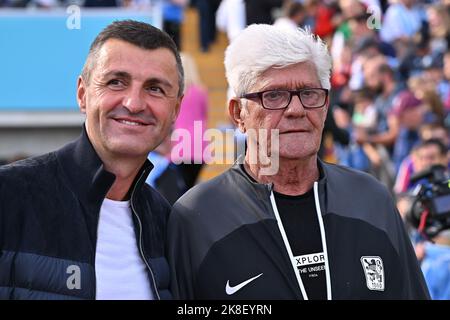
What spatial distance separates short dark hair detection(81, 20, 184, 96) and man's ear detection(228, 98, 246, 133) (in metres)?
0.34

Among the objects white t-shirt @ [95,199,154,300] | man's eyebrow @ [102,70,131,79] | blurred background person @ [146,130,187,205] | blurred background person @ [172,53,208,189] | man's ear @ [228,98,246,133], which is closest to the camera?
white t-shirt @ [95,199,154,300]

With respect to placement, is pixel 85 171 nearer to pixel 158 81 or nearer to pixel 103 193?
pixel 103 193

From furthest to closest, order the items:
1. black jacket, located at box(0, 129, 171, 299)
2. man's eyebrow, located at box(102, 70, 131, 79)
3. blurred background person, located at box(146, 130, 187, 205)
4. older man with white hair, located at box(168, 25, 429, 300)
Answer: blurred background person, located at box(146, 130, 187, 205), older man with white hair, located at box(168, 25, 429, 300), man's eyebrow, located at box(102, 70, 131, 79), black jacket, located at box(0, 129, 171, 299)

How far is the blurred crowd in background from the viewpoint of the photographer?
7.18 m

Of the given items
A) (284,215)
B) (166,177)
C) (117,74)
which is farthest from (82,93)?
Result: (166,177)

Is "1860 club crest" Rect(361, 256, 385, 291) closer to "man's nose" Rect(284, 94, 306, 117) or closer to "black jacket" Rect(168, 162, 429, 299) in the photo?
"black jacket" Rect(168, 162, 429, 299)

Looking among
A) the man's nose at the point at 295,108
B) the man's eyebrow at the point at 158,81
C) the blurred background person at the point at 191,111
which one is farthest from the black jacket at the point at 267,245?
the blurred background person at the point at 191,111

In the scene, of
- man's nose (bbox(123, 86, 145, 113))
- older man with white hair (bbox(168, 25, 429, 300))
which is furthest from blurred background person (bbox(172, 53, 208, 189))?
man's nose (bbox(123, 86, 145, 113))

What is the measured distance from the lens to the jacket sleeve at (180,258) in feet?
12.0

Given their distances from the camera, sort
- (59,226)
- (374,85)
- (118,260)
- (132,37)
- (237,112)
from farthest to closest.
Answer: (374,85) < (237,112) < (132,37) < (118,260) < (59,226)

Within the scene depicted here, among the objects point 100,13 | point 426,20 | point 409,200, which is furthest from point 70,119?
point 409,200

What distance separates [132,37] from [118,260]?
2.54 feet

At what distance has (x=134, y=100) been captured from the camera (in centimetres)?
353

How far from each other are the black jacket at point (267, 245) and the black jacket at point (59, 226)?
0.12 metres
